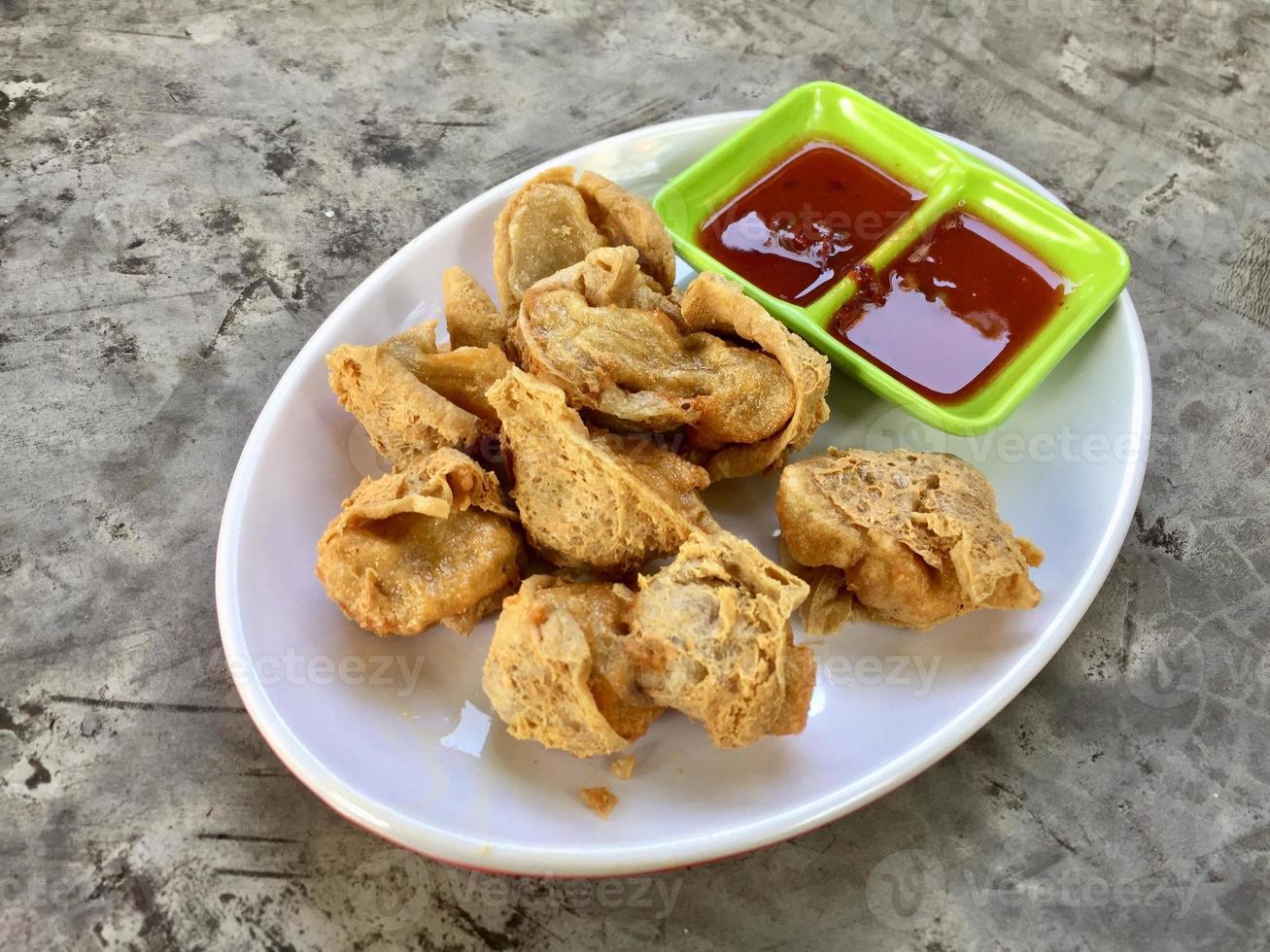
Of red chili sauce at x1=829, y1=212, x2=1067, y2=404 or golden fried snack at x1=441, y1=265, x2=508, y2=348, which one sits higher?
red chili sauce at x1=829, y1=212, x2=1067, y2=404

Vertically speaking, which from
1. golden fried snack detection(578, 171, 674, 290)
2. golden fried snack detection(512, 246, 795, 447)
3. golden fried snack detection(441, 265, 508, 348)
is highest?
golden fried snack detection(578, 171, 674, 290)

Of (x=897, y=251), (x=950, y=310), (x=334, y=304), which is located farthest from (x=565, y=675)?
(x=334, y=304)

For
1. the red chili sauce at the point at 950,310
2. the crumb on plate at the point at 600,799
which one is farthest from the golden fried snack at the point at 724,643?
the red chili sauce at the point at 950,310

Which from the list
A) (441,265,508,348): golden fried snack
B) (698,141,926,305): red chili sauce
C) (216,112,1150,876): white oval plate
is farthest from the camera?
(698,141,926,305): red chili sauce

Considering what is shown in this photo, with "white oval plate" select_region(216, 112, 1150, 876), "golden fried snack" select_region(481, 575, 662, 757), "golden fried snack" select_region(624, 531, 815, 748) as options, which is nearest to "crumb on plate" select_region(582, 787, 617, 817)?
"white oval plate" select_region(216, 112, 1150, 876)

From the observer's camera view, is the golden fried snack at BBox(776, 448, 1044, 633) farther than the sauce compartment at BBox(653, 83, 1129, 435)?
No

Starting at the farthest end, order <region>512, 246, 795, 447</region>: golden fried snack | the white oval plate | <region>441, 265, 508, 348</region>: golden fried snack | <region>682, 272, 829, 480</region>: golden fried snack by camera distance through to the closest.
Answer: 1. <region>441, 265, 508, 348</region>: golden fried snack
2. <region>682, 272, 829, 480</region>: golden fried snack
3. <region>512, 246, 795, 447</region>: golden fried snack
4. the white oval plate

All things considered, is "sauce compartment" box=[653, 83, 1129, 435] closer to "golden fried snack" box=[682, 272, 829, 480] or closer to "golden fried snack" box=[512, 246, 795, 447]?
"golden fried snack" box=[682, 272, 829, 480]
